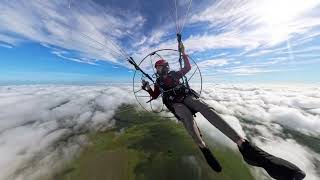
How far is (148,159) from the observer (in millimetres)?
88062

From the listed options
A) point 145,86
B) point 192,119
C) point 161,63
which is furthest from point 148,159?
point 192,119

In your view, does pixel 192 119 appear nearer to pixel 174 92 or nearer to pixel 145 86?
pixel 174 92

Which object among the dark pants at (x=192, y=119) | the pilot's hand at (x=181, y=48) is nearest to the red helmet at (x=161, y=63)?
the pilot's hand at (x=181, y=48)

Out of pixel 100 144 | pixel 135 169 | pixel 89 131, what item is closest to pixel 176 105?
pixel 135 169

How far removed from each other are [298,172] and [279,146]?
127780 mm

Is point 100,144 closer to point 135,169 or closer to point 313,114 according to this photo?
point 135,169

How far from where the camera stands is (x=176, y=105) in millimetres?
5812

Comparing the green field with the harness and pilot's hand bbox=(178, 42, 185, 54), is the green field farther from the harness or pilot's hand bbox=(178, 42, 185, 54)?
pilot's hand bbox=(178, 42, 185, 54)

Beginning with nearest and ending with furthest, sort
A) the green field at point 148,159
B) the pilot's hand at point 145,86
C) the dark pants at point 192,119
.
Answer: the dark pants at point 192,119 → the pilot's hand at point 145,86 → the green field at point 148,159

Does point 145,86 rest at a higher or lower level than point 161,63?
lower

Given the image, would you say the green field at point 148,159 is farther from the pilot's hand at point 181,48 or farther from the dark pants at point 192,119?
the pilot's hand at point 181,48

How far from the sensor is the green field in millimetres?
77062

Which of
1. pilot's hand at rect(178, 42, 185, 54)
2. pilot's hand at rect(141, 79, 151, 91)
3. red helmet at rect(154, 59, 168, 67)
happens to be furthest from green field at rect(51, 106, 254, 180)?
pilot's hand at rect(178, 42, 185, 54)

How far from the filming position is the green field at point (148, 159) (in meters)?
77.1
